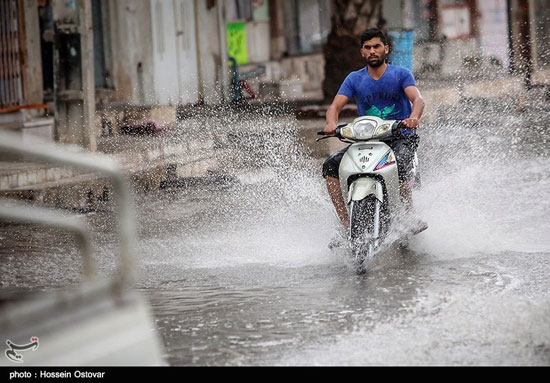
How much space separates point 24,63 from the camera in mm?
16812

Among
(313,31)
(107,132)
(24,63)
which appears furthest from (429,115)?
(313,31)

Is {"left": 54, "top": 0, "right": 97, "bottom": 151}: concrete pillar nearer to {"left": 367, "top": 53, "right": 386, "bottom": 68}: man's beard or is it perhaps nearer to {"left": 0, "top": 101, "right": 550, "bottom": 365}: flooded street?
{"left": 0, "top": 101, "right": 550, "bottom": 365}: flooded street

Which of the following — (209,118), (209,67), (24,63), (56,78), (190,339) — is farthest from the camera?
(209,67)

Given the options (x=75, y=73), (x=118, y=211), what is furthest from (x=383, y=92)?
(x=75, y=73)

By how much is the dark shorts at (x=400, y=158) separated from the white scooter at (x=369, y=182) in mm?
186

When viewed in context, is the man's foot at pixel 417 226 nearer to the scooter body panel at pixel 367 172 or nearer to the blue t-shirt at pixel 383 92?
the scooter body panel at pixel 367 172

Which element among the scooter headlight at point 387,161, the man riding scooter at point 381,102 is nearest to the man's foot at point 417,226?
the man riding scooter at point 381,102

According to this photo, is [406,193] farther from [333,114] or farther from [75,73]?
[75,73]

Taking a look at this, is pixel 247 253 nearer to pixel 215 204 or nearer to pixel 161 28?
pixel 215 204

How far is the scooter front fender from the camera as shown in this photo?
8.21 m

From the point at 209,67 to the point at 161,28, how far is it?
7.11 ft

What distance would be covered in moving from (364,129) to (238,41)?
2415 centimetres

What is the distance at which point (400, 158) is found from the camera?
28.6ft

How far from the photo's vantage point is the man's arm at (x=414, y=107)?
8.33 meters
